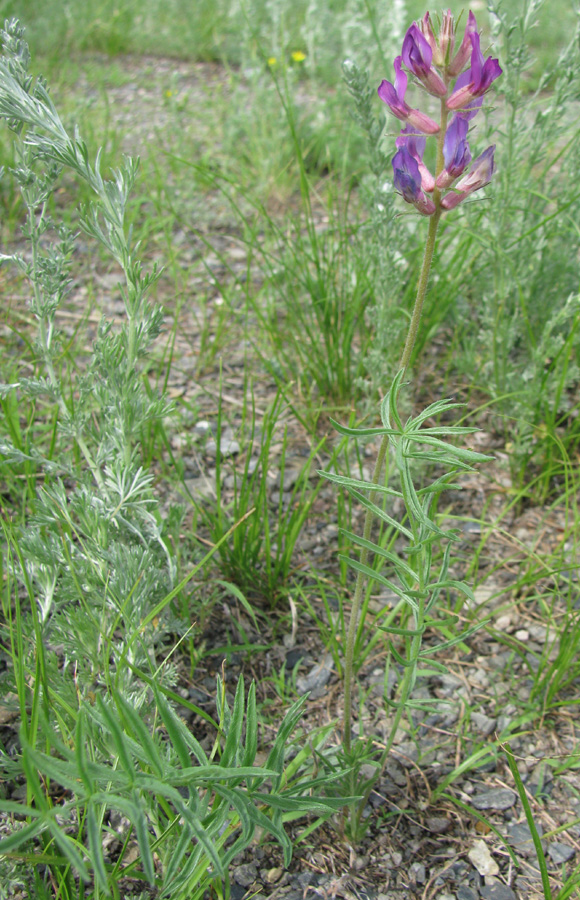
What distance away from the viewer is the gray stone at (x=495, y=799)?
1649 mm

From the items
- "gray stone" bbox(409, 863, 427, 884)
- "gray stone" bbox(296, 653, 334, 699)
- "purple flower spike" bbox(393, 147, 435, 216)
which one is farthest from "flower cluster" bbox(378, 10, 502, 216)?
"gray stone" bbox(409, 863, 427, 884)

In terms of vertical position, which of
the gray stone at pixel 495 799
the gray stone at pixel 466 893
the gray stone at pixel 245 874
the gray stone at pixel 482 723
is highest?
the gray stone at pixel 482 723

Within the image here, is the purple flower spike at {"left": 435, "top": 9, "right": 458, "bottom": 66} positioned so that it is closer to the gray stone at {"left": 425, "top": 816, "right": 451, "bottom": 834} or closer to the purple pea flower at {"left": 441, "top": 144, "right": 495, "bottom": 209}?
the purple pea flower at {"left": 441, "top": 144, "right": 495, "bottom": 209}

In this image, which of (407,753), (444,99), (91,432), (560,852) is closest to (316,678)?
(407,753)

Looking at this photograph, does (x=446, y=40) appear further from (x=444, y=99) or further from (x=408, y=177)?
(x=408, y=177)

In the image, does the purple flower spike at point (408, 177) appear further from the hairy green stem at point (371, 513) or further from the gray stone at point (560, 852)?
the gray stone at point (560, 852)

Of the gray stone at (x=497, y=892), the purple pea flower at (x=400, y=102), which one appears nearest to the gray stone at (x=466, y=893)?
the gray stone at (x=497, y=892)

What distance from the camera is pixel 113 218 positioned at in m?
1.50

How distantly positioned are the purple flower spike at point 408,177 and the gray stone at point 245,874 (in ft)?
4.58

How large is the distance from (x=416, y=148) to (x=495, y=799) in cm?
148

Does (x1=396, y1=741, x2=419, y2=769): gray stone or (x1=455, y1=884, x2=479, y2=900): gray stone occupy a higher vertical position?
(x1=396, y1=741, x2=419, y2=769): gray stone

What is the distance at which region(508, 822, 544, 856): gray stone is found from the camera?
5.17 ft

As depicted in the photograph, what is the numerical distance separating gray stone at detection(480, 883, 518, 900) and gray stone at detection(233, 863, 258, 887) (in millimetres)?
495

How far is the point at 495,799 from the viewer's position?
166 cm
